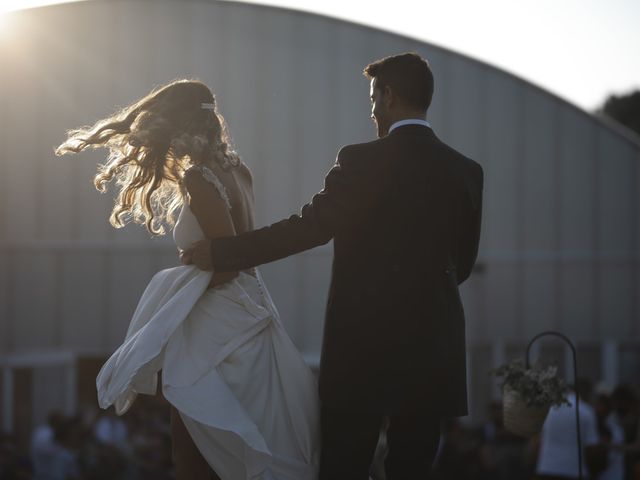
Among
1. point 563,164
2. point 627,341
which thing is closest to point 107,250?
point 563,164

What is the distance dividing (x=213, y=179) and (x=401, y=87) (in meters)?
0.71

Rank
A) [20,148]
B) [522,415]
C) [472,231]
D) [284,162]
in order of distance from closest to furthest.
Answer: [472,231]
[522,415]
[20,148]
[284,162]

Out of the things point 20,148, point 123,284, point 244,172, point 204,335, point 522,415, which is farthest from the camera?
point 123,284

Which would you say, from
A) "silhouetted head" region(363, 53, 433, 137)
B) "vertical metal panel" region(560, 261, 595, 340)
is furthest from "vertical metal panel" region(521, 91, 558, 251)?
"silhouetted head" region(363, 53, 433, 137)

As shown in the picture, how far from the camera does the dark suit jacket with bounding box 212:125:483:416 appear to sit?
3131mm

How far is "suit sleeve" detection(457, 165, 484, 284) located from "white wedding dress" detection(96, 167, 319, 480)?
0.63 metres

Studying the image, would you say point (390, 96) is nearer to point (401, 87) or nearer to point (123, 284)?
point (401, 87)

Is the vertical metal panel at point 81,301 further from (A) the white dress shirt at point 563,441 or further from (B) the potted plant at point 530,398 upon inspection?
(B) the potted plant at point 530,398

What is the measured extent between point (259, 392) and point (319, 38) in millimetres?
9619

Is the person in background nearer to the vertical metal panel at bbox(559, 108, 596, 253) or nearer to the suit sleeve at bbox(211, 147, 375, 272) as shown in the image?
the suit sleeve at bbox(211, 147, 375, 272)

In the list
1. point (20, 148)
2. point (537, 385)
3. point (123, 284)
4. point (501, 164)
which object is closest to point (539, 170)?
point (501, 164)

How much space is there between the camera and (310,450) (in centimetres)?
337

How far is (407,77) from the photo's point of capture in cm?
316

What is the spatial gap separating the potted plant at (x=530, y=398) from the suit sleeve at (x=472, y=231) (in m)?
0.60
